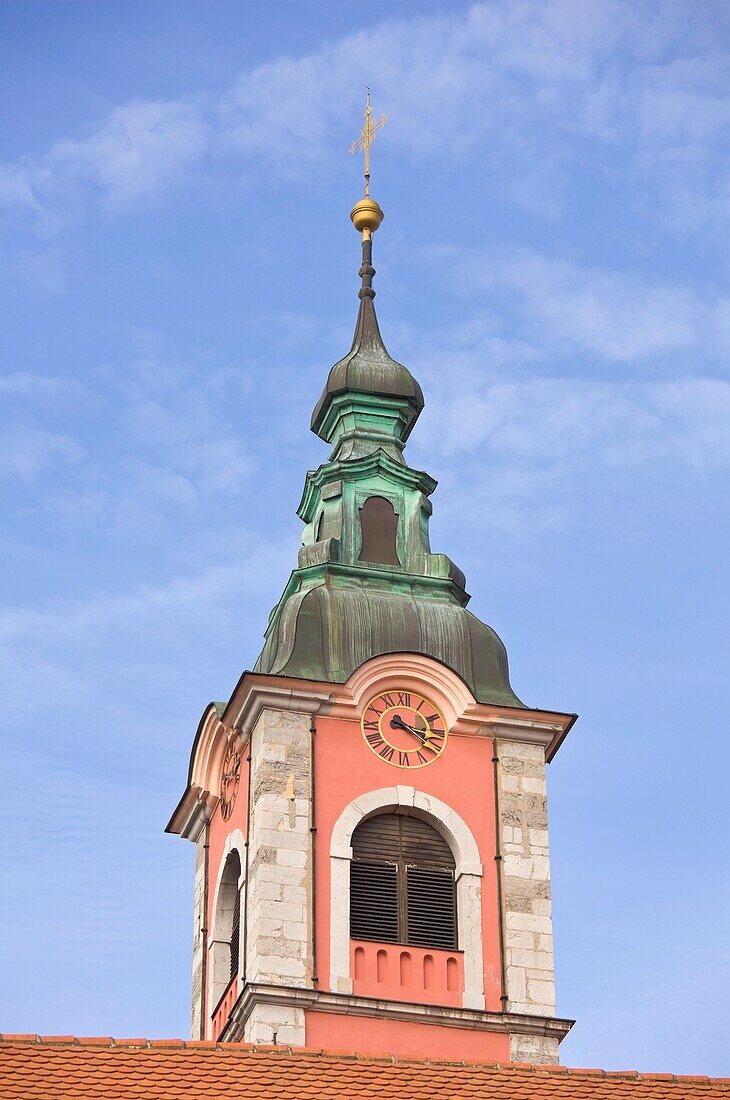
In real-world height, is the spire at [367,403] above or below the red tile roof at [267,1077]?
above

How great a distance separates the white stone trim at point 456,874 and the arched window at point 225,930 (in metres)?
1.82

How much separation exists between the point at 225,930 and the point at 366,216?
40.6 feet

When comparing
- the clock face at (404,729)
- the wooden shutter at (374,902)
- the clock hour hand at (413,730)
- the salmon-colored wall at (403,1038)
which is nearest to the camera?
the salmon-colored wall at (403,1038)

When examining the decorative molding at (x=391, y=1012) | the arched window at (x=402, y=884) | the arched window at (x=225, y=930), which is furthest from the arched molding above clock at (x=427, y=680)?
the decorative molding at (x=391, y=1012)

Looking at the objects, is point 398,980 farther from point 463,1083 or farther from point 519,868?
point 463,1083

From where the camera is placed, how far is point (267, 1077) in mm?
20672

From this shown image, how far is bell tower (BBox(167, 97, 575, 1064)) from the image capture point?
28.9m

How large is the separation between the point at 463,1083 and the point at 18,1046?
12.5ft

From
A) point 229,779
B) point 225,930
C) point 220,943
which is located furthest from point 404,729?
point 220,943

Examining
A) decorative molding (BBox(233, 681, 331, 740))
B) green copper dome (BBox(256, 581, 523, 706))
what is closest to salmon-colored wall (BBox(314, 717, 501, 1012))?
decorative molding (BBox(233, 681, 331, 740))

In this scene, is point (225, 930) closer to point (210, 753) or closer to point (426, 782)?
point (210, 753)

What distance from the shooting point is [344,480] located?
34.7 metres

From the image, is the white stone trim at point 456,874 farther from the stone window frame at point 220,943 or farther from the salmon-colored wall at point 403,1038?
the stone window frame at point 220,943

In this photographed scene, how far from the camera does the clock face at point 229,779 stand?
31.9 metres
